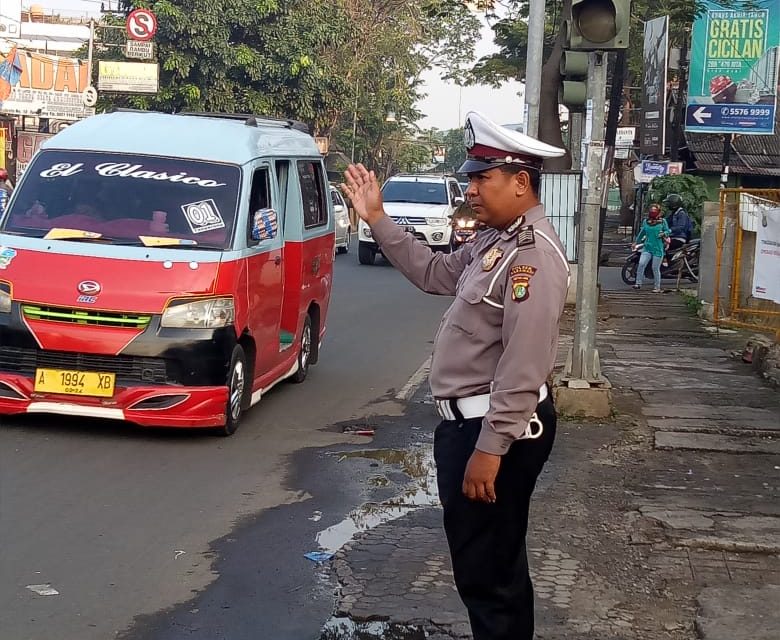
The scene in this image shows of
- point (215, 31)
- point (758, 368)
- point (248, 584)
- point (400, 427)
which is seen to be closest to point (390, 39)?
point (215, 31)

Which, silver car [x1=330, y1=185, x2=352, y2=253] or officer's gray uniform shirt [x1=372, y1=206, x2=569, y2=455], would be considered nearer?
officer's gray uniform shirt [x1=372, y1=206, x2=569, y2=455]

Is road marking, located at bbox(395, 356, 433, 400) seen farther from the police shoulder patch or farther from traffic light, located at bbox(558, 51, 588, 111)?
the police shoulder patch

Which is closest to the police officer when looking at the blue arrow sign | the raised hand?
the raised hand

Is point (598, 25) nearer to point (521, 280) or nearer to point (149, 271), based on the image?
point (149, 271)

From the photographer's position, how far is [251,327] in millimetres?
8461

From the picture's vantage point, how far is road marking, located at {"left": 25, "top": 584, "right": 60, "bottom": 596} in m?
4.90

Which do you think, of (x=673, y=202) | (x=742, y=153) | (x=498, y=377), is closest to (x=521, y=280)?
(x=498, y=377)

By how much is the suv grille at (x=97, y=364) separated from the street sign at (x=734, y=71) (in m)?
23.3

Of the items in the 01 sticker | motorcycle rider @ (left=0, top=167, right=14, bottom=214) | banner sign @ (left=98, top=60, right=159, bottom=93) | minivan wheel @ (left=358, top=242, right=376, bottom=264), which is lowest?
minivan wheel @ (left=358, top=242, right=376, bottom=264)

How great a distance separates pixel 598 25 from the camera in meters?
9.23

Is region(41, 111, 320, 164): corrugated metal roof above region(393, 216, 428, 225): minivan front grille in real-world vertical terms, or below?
A: above

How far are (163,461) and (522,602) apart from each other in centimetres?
406

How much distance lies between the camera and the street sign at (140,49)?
34438mm

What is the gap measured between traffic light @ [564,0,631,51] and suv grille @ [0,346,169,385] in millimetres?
4145
